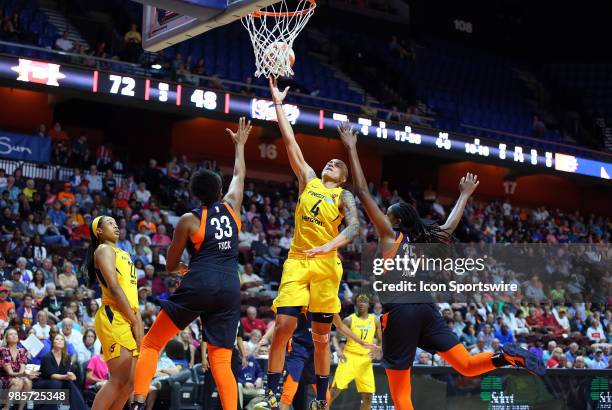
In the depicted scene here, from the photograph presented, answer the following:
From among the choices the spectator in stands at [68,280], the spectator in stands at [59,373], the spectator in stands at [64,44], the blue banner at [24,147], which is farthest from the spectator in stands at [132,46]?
the spectator in stands at [59,373]

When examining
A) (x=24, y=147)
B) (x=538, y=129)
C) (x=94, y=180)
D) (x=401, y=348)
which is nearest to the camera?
(x=401, y=348)

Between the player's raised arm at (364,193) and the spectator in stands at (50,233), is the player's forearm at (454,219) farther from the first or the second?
the spectator in stands at (50,233)

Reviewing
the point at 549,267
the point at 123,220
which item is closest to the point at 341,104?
the point at 549,267

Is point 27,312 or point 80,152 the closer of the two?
point 27,312

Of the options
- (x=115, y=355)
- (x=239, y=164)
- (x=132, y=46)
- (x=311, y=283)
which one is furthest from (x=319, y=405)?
(x=132, y=46)

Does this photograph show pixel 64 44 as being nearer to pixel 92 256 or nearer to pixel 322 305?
pixel 92 256

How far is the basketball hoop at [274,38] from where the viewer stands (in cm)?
993

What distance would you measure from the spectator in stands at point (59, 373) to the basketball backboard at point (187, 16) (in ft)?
13.9

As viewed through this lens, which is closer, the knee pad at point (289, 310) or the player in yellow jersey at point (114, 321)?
the player in yellow jersey at point (114, 321)

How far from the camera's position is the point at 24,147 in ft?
64.1

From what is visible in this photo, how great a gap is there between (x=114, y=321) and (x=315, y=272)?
1.72 metres

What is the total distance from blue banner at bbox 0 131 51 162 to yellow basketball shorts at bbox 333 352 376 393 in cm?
1040

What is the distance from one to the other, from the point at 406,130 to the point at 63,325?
1210cm

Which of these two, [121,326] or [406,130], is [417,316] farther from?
[406,130]
